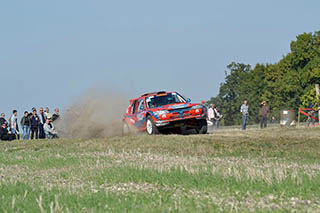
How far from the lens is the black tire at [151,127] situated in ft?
79.2

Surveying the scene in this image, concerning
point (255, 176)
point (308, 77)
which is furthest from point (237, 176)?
point (308, 77)

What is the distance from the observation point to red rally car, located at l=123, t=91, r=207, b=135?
23844 millimetres

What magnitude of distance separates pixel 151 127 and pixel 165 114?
1.04 m

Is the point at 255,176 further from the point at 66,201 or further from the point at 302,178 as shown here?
the point at 66,201

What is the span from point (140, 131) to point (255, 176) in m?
16.2

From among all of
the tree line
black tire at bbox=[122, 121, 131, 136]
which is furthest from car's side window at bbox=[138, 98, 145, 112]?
the tree line

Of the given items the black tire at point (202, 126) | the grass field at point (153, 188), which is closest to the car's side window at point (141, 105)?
the black tire at point (202, 126)

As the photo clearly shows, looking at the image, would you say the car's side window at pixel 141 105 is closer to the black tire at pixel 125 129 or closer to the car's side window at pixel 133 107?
the car's side window at pixel 133 107

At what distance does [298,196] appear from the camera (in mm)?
7500

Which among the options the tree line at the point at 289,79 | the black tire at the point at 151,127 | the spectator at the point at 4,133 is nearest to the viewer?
the black tire at the point at 151,127

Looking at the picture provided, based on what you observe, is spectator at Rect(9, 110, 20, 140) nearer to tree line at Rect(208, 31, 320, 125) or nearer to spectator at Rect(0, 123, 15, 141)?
spectator at Rect(0, 123, 15, 141)

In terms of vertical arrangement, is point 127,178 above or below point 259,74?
below

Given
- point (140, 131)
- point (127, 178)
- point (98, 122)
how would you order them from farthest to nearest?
1. point (98, 122)
2. point (140, 131)
3. point (127, 178)

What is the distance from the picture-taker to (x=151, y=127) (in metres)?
24.4
